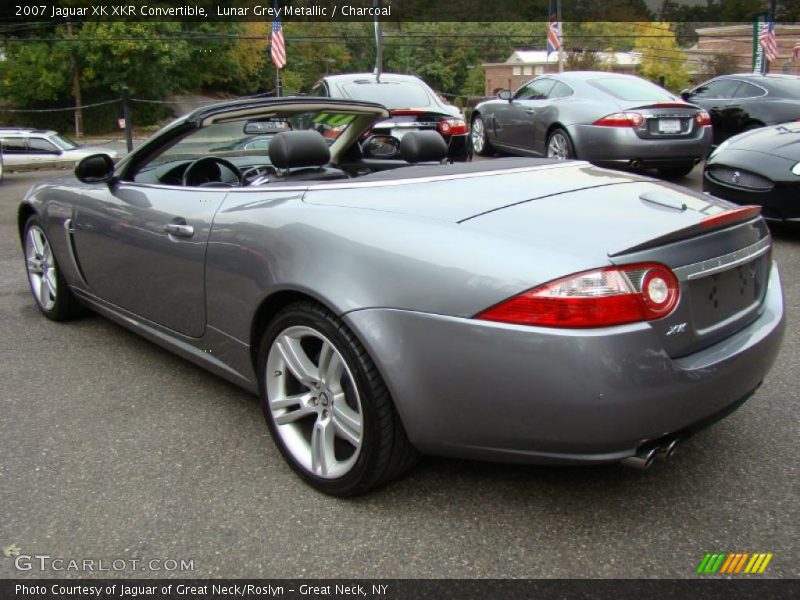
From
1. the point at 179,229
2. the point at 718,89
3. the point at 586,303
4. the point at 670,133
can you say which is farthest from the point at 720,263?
the point at 718,89

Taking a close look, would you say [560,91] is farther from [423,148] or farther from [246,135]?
[423,148]

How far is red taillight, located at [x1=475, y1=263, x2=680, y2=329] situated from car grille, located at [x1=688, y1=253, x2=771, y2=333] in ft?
0.73

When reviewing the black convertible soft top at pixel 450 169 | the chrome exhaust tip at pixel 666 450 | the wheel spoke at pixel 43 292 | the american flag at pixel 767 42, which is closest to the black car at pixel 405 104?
the wheel spoke at pixel 43 292

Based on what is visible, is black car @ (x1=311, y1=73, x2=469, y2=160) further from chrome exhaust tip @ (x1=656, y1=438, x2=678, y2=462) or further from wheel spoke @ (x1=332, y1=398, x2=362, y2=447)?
chrome exhaust tip @ (x1=656, y1=438, x2=678, y2=462)

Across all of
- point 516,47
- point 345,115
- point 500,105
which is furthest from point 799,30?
point 345,115

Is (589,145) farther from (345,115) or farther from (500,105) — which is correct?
(345,115)

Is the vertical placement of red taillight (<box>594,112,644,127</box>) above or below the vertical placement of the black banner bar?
above

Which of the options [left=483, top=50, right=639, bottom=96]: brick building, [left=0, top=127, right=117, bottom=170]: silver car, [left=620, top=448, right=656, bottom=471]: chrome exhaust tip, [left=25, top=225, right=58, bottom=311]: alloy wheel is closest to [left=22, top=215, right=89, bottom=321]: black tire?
[left=25, top=225, right=58, bottom=311]: alloy wheel

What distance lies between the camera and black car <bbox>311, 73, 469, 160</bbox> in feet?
27.7

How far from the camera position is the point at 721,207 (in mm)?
2506

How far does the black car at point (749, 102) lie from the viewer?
370 inches

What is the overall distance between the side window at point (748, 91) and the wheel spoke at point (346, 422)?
941 cm

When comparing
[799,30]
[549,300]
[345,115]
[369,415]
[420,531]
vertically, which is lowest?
[420,531]

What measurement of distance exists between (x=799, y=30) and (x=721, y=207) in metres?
84.0
